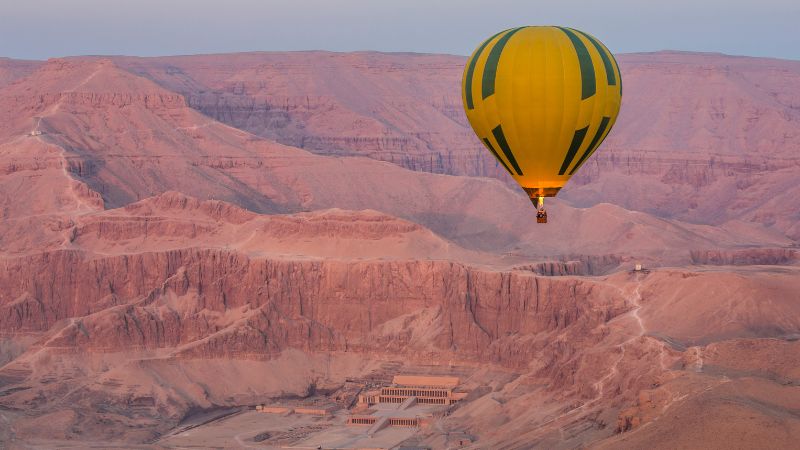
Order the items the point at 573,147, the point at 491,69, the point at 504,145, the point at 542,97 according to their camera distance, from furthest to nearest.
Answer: the point at 504,145
the point at 573,147
the point at 491,69
the point at 542,97

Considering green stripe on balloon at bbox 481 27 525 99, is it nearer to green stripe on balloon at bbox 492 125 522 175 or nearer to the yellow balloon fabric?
the yellow balloon fabric

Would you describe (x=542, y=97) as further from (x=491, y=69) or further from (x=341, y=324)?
(x=341, y=324)

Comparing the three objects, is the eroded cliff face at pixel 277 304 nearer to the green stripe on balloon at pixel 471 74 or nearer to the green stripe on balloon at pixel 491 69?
the green stripe on balloon at pixel 471 74

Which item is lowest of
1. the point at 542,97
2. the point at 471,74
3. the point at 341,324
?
the point at 341,324

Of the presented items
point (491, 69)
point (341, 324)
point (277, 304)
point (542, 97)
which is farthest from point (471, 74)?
point (277, 304)

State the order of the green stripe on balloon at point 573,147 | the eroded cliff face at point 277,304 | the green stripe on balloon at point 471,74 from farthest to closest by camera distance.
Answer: the eroded cliff face at point 277,304 < the green stripe on balloon at point 471,74 < the green stripe on balloon at point 573,147

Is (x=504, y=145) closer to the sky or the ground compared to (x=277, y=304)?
closer to the sky

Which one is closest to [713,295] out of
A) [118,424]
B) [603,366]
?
[603,366]

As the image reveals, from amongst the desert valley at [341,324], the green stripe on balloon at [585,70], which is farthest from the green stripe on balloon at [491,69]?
the desert valley at [341,324]

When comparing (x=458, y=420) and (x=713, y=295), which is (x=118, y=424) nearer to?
(x=458, y=420)
